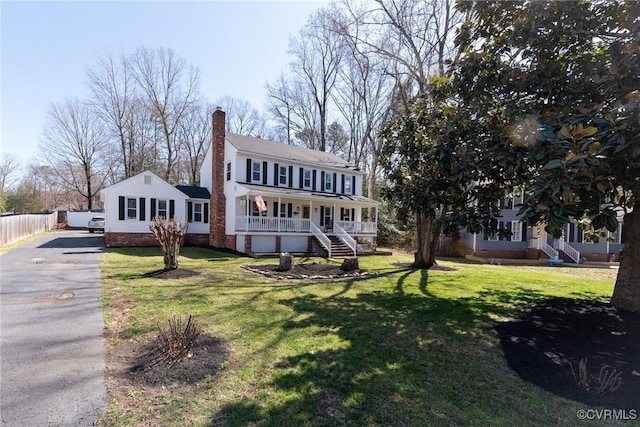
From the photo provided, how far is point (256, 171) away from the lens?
2019cm

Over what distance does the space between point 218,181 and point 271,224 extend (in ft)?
16.0

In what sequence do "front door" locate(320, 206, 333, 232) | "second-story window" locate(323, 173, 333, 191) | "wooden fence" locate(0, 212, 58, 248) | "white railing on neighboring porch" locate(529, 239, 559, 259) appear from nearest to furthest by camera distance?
"wooden fence" locate(0, 212, 58, 248) → "white railing on neighboring porch" locate(529, 239, 559, 259) → "front door" locate(320, 206, 333, 232) → "second-story window" locate(323, 173, 333, 191)

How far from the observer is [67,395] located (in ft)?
11.1

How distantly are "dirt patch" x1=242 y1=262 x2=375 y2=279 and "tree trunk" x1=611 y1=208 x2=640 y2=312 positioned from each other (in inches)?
278

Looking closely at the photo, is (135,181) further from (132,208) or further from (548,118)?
(548,118)

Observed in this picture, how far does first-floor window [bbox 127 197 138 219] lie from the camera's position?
64.3 feet

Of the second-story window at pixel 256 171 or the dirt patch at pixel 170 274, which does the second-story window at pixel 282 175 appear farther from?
the dirt patch at pixel 170 274

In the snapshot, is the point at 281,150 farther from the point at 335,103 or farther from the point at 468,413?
the point at 468,413

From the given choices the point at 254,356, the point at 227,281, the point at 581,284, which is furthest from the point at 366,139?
the point at 254,356

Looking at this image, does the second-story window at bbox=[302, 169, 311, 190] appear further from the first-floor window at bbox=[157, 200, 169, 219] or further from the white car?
the white car

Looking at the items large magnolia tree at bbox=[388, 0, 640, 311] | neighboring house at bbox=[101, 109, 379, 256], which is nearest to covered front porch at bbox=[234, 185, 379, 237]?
neighboring house at bbox=[101, 109, 379, 256]

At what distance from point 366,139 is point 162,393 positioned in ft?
101

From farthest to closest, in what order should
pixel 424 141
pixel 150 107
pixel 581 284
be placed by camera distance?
pixel 150 107, pixel 581 284, pixel 424 141

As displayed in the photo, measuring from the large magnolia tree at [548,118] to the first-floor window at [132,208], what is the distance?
17.6m
